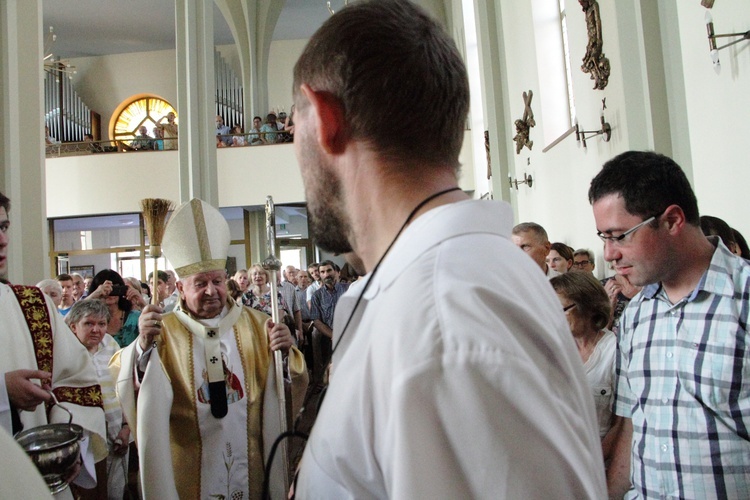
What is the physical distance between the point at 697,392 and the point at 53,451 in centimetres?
175

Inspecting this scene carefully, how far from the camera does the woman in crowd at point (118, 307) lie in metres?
5.01

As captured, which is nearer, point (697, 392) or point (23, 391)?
point (697, 392)

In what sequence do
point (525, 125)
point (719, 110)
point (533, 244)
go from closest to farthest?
point (719, 110)
point (533, 244)
point (525, 125)

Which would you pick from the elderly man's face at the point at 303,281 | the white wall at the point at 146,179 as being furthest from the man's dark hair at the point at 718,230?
the white wall at the point at 146,179

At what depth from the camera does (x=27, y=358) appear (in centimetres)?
276

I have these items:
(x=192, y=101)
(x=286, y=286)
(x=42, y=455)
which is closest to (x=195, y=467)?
(x=42, y=455)

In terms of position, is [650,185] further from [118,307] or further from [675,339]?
[118,307]

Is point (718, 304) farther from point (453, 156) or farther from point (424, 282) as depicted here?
point (424, 282)

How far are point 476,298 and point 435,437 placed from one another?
0.49ft

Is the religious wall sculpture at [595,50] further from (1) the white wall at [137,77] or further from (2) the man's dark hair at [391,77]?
(1) the white wall at [137,77]

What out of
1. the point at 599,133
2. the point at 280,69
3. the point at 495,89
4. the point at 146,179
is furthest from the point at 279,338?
the point at 280,69

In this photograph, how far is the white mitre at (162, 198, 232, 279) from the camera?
3262 mm

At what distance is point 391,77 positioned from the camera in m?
0.86

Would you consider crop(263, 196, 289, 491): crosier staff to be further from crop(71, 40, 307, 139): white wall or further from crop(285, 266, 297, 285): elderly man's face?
crop(71, 40, 307, 139): white wall
